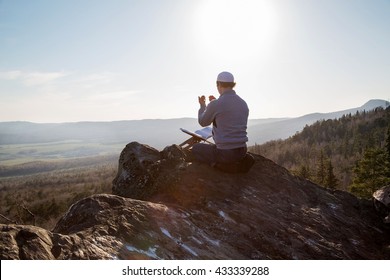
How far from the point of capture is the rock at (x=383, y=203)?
10.2 meters

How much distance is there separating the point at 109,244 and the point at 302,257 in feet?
13.8

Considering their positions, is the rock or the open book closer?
the rock

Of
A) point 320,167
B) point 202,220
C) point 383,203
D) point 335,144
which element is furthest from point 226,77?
point 335,144

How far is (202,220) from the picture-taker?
23.6 ft

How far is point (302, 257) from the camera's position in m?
7.08

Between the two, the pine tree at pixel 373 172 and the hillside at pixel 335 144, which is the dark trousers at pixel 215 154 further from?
the hillside at pixel 335 144

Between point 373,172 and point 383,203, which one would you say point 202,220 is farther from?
point 373,172

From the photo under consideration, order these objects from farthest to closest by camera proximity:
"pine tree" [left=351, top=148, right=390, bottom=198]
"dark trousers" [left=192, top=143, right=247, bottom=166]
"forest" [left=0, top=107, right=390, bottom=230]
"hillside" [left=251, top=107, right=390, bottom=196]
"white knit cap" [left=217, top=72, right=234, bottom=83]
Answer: "hillside" [left=251, top=107, right=390, bottom=196] → "forest" [left=0, top=107, right=390, bottom=230] → "pine tree" [left=351, top=148, right=390, bottom=198] → "dark trousers" [left=192, top=143, right=247, bottom=166] → "white knit cap" [left=217, top=72, right=234, bottom=83]

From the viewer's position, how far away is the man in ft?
28.9

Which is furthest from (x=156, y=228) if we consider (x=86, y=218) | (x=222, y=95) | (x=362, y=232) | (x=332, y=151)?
(x=332, y=151)

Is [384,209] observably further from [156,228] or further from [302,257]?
[156,228]

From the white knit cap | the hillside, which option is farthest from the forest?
the white knit cap

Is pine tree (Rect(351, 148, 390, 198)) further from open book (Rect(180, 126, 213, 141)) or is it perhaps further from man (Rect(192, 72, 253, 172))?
man (Rect(192, 72, 253, 172))

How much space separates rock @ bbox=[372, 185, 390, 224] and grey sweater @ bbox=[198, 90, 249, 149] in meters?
5.21
